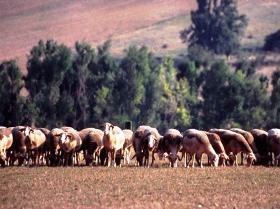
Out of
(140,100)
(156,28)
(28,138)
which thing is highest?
(156,28)

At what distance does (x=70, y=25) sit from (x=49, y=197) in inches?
2756

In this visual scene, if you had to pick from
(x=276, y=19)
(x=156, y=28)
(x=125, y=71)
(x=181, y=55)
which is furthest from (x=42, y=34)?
(x=276, y=19)

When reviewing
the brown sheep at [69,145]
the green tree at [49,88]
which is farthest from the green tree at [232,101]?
the brown sheep at [69,145]

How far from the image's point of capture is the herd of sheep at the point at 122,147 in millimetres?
33406

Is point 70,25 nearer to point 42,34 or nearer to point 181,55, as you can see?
point 42,34

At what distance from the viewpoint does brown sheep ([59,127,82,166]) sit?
1335 inches

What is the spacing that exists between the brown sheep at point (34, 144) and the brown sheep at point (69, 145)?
1.18 m

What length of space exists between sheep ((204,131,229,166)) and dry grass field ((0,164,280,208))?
339 centimetres

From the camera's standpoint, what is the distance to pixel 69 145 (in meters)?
34.2

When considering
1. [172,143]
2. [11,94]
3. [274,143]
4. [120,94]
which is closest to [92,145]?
[172,143]

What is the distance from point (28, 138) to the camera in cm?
3428

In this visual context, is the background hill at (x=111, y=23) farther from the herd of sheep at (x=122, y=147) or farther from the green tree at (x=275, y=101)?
the herd of sheep at (x=122, y=147)

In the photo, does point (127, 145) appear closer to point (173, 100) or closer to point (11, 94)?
point (11, 94)

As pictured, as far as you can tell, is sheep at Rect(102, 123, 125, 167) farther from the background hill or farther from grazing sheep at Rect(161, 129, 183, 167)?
the background hill
